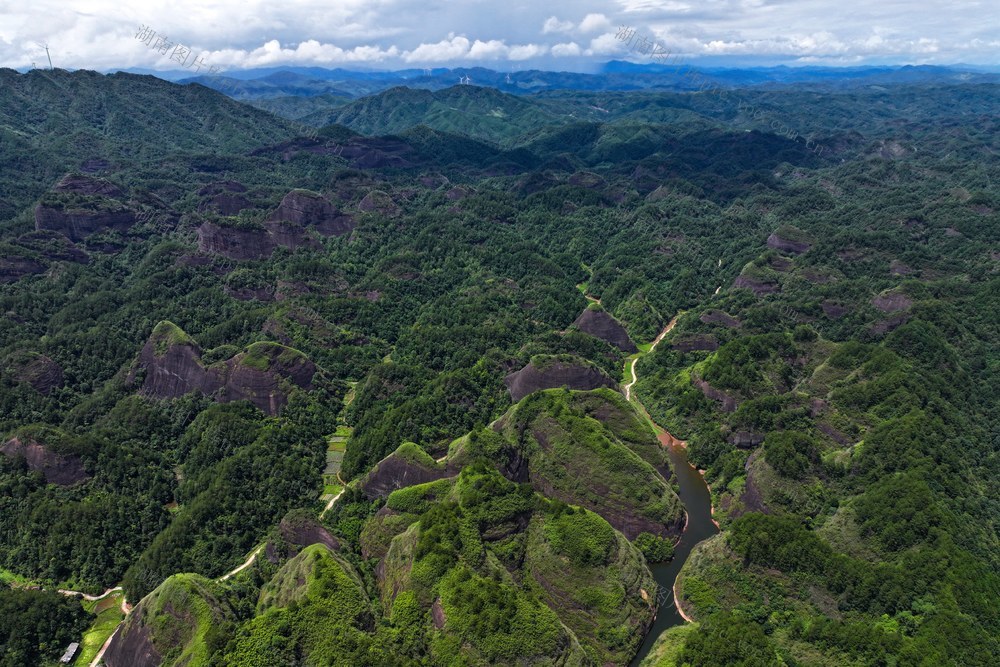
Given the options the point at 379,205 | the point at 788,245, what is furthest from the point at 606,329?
the point at 379,205

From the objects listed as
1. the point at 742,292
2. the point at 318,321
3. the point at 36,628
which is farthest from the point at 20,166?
the point at 742,292

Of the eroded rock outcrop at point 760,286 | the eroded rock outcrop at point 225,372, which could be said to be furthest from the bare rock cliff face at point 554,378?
the eroded rock outcrop at point 760,286

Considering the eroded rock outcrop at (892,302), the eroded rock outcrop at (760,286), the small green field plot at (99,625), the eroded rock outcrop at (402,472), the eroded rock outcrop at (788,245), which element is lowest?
the small green field plot at (99,625)

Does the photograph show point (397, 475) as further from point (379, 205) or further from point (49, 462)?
point (379, 205)

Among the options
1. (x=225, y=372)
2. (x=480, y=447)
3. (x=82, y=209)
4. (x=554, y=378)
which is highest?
(x=82, y=209)

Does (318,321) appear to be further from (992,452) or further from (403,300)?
(992,452)

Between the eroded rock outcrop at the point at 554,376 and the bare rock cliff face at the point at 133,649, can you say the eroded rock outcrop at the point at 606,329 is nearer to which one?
the eroded rock outcrop at the point at 554,376
